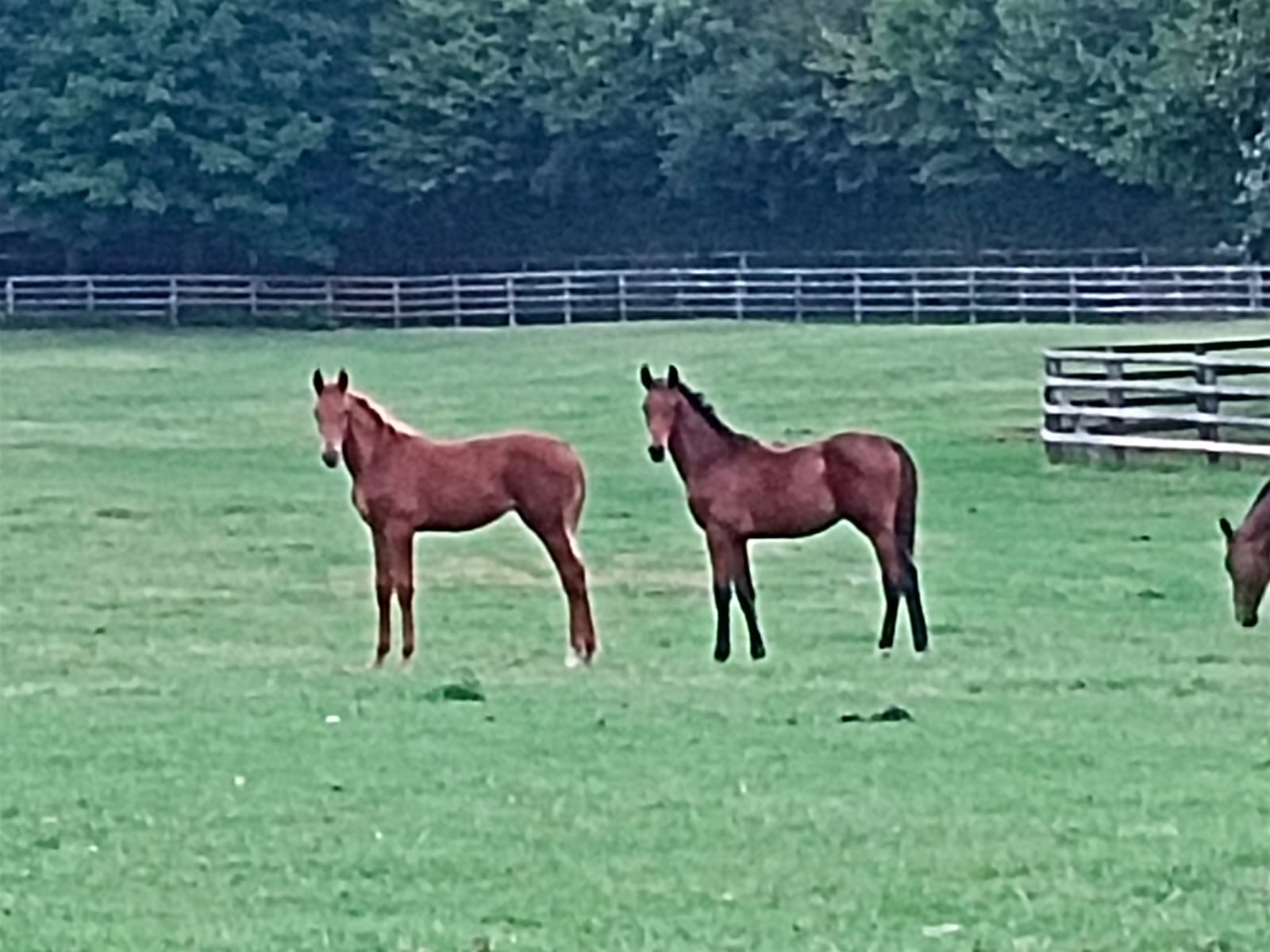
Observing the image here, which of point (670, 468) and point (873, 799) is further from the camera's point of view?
point (670, 468)

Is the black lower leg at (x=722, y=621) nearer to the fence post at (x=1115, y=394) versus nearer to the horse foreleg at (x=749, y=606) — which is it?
the horse foreleg at (x=749, y=606)

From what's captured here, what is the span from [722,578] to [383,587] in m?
1.58

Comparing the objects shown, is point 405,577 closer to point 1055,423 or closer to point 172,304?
point 1055,423

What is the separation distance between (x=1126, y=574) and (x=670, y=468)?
9.59m

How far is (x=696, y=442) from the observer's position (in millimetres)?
14188

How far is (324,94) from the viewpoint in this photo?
63.5m

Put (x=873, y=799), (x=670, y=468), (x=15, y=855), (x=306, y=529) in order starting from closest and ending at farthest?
1. (x=15, y=855)
2. (x=873, y=799)
3. (x=306, y=529)
4. (x=670, y=468)

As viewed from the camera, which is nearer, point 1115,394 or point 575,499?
point 575,499

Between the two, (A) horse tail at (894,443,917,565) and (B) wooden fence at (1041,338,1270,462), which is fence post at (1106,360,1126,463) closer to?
(B) wooden fence at (1041,338,1270,462)

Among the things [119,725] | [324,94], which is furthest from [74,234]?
[119,725]

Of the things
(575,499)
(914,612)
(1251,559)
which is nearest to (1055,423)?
(1251,559)

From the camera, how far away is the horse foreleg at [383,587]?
46.6 feet

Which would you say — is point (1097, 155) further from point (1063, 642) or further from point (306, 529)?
point (1063, 642)

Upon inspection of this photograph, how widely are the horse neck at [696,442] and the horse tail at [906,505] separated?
0.83 meters
